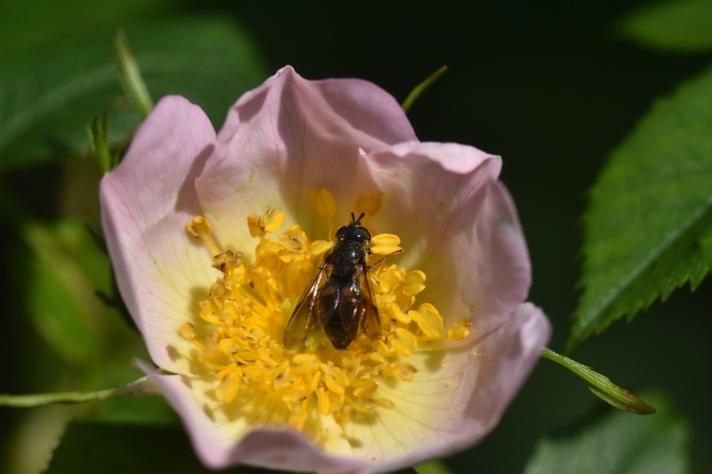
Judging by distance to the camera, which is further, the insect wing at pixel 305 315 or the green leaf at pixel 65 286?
the green leaf at pixel 65 286

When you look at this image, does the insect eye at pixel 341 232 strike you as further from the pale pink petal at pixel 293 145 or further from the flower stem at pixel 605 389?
the flower stem at pixel 605 389

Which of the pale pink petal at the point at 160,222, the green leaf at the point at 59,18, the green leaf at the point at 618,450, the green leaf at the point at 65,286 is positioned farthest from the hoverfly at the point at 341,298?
the green leaf at the point at 59,18

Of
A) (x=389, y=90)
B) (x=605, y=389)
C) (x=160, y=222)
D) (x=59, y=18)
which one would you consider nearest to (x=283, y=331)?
(x=160, y=222)

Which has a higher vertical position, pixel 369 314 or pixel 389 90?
pixel 369 314

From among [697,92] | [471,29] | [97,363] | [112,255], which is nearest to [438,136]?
[471,29]

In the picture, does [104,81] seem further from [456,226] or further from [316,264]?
[456,226]

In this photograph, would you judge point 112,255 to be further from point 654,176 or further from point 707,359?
point 707,359
